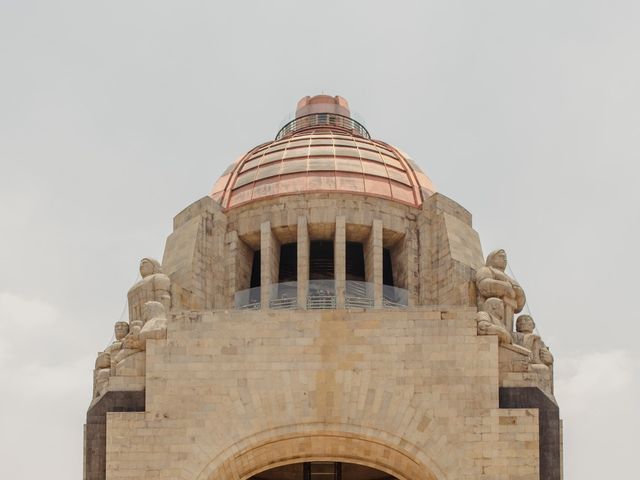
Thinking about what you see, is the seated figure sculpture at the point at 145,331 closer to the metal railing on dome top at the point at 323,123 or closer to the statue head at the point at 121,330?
the statue head at the point at 121,330

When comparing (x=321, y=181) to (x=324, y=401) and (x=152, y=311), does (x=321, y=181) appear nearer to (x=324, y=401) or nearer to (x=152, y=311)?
(x=152, y=311)

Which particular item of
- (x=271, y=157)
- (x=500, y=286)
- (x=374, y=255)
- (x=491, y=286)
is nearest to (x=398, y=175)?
(x=374, y=255)

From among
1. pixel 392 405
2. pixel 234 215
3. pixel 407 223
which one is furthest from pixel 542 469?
pixel 234 215

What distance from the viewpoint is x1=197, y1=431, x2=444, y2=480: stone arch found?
27.3 meters

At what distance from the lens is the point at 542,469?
89.4ft

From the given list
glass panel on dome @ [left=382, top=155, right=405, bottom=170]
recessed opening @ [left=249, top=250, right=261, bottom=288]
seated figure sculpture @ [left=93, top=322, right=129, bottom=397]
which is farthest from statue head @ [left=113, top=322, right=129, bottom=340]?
glass panel on dome @ [left=382, top=155, right=405, bottom=170]

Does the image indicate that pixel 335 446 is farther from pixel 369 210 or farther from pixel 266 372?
pixel 369 210

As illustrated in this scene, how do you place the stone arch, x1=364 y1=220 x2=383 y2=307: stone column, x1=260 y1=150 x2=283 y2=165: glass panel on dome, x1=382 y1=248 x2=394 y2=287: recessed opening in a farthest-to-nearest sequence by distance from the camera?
x1=260 y1=150 x2=283 y2=165: glass panel on dome < x1=382 y1=248 x2=394 y2=287: recessed opening < x1=364 y1=220 x2=383 y2=307: stone column < the stone arch

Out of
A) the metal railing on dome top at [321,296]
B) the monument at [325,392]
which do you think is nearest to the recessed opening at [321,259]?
the metal railing on dome top at [321,296]

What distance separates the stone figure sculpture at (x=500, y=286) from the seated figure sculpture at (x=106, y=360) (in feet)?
25.5

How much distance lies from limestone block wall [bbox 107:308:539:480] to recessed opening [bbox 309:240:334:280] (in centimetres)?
642

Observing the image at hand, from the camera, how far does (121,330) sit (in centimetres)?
3009

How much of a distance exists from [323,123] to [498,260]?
34.3ft

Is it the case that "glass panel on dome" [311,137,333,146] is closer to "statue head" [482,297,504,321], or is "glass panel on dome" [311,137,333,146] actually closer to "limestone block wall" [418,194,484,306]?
"limestone block wall" [418,194,484,306]
